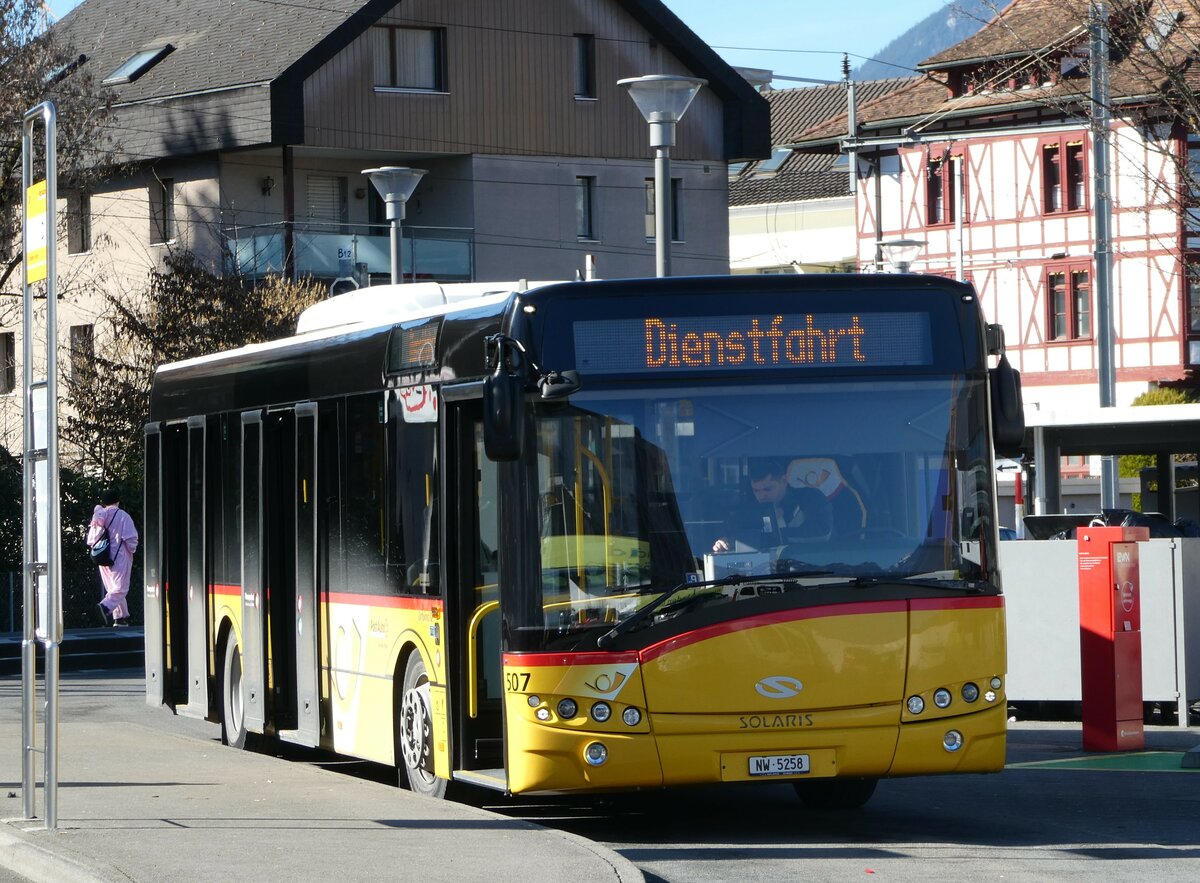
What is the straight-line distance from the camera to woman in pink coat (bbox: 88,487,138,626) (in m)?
28.0

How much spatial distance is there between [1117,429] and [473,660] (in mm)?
11714

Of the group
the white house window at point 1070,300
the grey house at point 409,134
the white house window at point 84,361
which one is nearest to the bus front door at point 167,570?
the white house window at point 84,361

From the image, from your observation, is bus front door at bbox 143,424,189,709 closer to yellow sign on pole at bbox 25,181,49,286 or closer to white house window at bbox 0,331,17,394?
yellow sign on pole at bbox 25,181,49,286

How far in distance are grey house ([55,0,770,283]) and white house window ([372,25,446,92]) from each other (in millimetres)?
48

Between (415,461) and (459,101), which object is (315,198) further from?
(415,461)

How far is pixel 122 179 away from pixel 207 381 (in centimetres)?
3300

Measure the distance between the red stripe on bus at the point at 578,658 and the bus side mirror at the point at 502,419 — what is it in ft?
3.21

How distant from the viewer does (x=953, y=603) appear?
10883mm

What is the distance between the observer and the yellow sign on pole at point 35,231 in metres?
10.8

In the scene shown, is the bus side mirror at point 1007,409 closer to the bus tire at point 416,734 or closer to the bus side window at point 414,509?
the bus side window at point 414,509

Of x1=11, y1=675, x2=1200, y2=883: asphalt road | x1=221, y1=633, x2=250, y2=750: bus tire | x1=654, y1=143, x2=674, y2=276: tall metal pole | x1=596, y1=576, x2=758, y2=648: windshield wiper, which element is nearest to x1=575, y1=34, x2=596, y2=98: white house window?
x1=654, y1=143, x2=674, y2=276: tall metal pole

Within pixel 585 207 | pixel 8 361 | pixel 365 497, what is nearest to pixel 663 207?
pixel 365 497

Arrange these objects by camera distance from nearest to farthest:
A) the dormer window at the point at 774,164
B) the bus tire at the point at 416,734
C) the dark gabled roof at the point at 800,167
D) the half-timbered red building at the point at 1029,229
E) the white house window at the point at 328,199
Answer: the bus tire at the point at 416,734 < the white house window at the point at 328,199 < the half-timbered red building at the point at 1029,229 < the dark gabled roof at the point at 800,167 < the dormer window at the point at 774,164

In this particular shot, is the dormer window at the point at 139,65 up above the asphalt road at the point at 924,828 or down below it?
above
